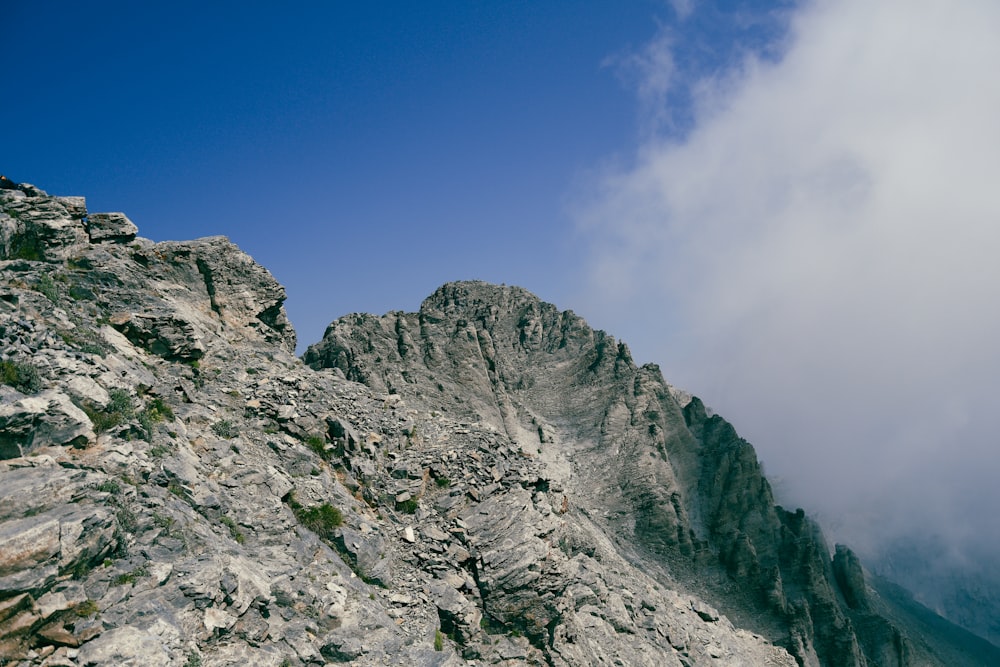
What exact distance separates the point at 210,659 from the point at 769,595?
191 ft

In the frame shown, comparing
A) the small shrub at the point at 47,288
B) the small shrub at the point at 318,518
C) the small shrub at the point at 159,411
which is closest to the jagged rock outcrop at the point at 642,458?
the small shrub at the point at 318,518

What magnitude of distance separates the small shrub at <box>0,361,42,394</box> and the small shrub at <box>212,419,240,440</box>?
7145mm

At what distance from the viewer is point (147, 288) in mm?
26969

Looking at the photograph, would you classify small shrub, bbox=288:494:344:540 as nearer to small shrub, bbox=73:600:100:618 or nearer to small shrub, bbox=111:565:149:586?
small shrub, bbox=111:565:149:586

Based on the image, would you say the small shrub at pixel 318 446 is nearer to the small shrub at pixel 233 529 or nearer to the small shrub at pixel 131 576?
the small shrub at pixel 233 529

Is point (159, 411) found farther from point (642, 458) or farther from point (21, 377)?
point (642, 458)

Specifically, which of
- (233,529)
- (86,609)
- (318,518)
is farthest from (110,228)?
(86,609)

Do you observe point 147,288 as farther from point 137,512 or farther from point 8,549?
point 8,549

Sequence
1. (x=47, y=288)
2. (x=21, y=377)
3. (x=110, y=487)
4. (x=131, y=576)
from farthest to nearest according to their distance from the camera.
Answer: (x=47, y=288), (x=21, y=377), (x=110, y=487), (x=131, y=576)

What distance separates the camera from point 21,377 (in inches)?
625

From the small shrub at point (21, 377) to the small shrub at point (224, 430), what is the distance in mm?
7145

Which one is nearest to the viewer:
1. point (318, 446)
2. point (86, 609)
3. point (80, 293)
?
point (86, 609)

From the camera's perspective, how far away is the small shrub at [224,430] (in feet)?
74.4

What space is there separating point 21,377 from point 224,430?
7.78m
